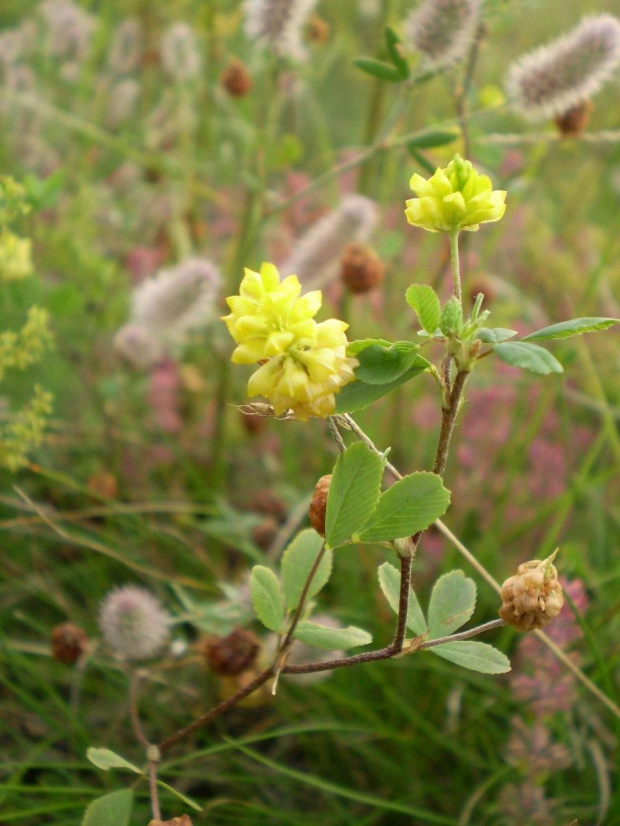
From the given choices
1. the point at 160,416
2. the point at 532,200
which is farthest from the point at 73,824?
the point at 532,200

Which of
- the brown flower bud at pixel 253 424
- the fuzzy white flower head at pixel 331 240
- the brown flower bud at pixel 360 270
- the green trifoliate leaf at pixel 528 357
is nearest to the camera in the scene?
the green trifoliate leaf at pixel 528 357

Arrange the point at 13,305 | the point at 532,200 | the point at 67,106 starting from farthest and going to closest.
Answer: the point at 532,200 → the point at 67,106 → the point at 13,305

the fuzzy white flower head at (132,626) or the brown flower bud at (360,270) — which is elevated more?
the brown flower bud at (360,270)

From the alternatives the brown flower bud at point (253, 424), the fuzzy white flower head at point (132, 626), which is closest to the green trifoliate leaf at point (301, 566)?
the fuzzy white flower head at point (132, 626)

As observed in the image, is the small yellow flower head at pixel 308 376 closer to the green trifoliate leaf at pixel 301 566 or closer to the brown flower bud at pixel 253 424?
the green trifoliate leaf at pixel 301 566

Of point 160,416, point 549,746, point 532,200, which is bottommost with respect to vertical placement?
point 160,416

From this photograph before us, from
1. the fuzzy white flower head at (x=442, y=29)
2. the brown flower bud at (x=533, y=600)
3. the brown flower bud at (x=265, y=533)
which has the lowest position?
the brown flower bud at (x=265, y=533)

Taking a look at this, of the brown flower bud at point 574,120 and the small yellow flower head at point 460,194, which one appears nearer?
the small yellow flower head at point 460,194

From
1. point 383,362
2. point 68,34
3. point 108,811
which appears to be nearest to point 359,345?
point 383,362

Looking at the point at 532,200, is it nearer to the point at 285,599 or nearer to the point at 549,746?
the point at 549,746
